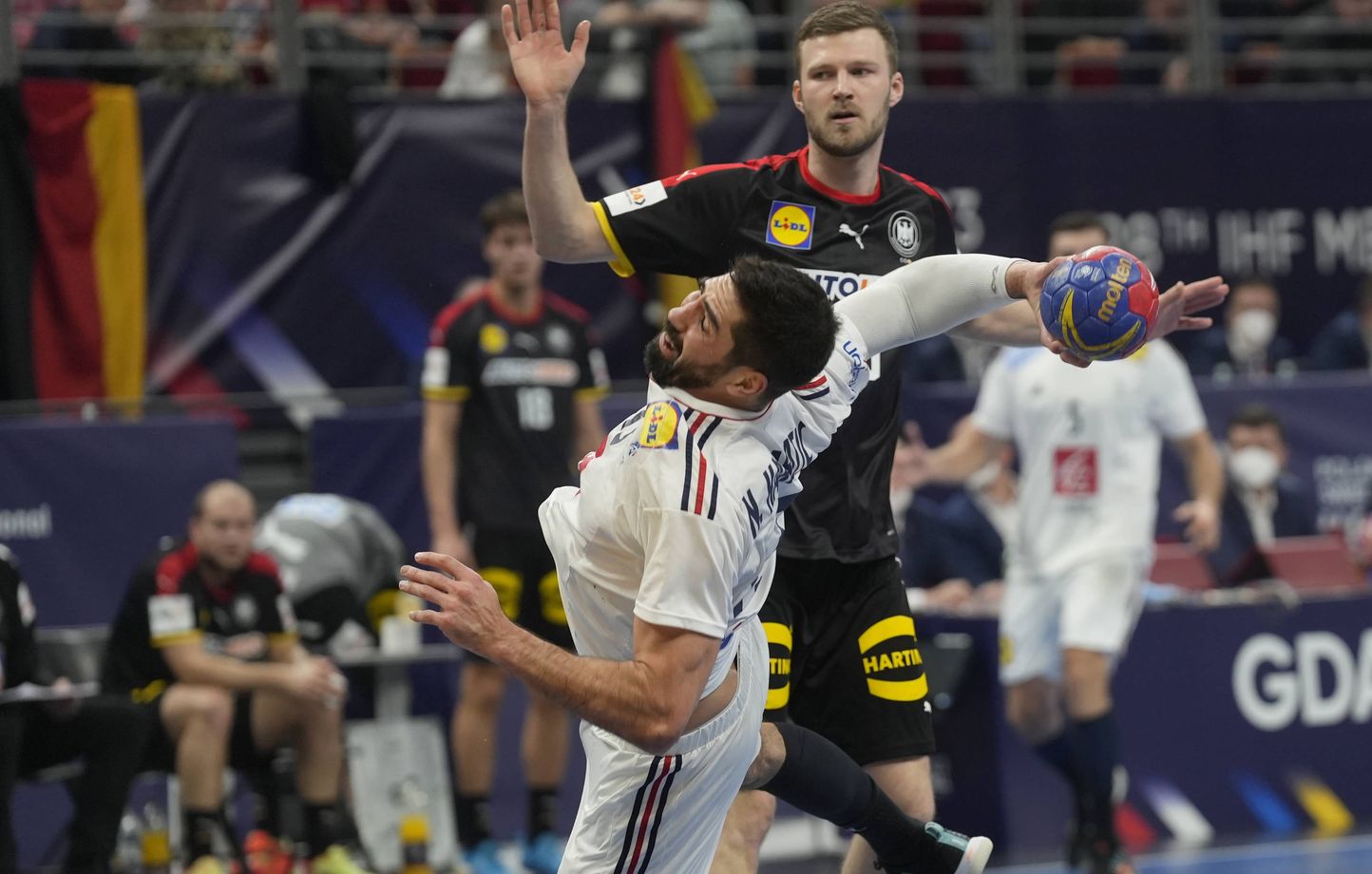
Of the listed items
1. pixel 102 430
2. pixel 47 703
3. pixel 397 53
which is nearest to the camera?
pixel 47 703

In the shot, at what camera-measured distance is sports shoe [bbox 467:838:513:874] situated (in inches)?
327

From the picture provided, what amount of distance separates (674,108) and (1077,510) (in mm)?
4175

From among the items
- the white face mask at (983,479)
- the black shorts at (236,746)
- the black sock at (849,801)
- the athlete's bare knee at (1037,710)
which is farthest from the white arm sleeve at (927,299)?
the white face mask at (983,479)

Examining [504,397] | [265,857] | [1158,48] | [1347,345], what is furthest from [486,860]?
[1158,48]

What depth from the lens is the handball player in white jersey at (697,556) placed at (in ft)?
13.4

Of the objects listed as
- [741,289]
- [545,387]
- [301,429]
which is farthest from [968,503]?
[741,289]

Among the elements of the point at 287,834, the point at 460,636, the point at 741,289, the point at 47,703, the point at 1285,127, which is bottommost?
the point at 287,834

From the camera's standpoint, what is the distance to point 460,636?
405 centimetres

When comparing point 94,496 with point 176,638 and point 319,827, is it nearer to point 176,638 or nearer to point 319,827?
point 176,638

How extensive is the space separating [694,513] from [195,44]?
806 centimetres

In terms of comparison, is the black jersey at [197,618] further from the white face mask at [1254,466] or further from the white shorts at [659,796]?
the white face mask at [1254,466]

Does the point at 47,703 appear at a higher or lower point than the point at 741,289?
lower

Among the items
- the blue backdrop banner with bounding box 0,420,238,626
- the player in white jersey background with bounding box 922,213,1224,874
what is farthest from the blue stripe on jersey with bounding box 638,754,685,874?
the blue backdrop banner with bounding box 0,420,238,626

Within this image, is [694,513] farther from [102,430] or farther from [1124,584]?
[102,430]
